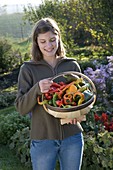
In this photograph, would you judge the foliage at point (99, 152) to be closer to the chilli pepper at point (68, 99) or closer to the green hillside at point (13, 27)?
the chilli pepper at point (68, 99)

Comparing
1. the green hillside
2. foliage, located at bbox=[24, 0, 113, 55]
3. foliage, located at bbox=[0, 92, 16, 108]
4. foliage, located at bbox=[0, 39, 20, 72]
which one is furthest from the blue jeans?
the green hillside

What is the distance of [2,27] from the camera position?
1723cm

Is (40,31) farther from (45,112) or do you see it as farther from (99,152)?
(99,152)

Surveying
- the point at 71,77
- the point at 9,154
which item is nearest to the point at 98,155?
the point at 9,154

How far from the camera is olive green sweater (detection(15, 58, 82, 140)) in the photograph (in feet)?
7.65

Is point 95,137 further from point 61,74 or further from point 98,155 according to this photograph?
point 61,74

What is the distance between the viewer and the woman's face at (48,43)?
232 cm

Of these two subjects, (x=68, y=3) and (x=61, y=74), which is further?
(x=68, y=3)

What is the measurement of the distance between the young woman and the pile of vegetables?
10 centimetres

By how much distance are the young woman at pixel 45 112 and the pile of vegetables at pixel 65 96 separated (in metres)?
0.10

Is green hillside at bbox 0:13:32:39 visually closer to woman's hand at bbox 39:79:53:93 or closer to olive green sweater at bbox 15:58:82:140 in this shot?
olive green sweater at bbox 15:58:82:140

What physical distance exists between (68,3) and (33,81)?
7468 mm

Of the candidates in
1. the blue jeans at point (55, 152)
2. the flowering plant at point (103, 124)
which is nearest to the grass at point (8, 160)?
the flowering plant at point (103, 124)

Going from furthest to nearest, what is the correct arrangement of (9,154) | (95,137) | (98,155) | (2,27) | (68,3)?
(2,27) → (68,3) → (9,154) → (95,137) → (98,155)
